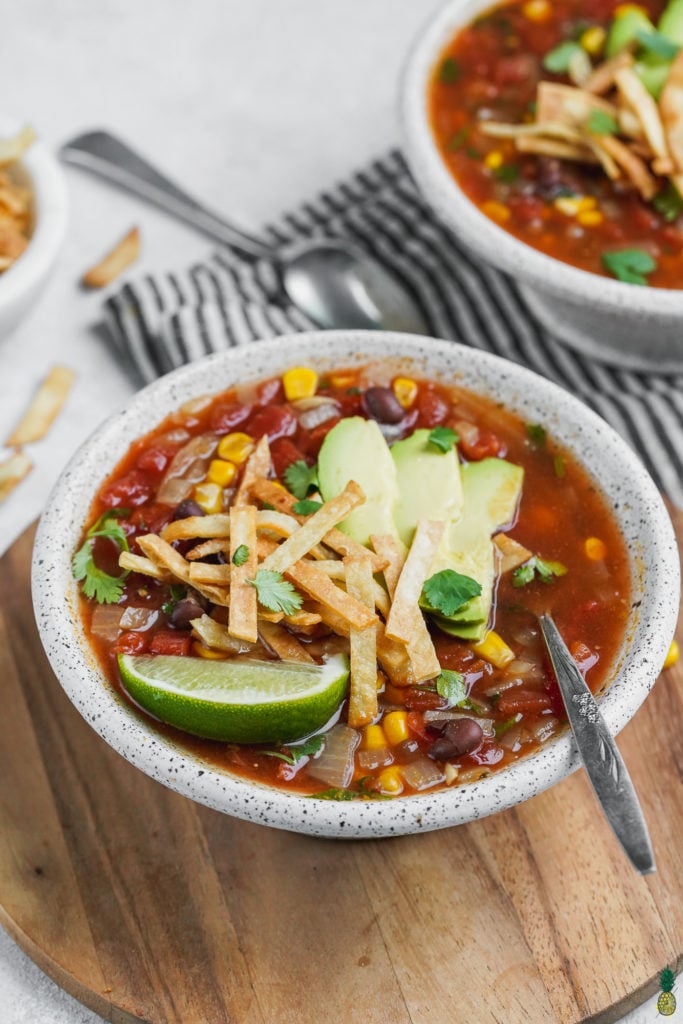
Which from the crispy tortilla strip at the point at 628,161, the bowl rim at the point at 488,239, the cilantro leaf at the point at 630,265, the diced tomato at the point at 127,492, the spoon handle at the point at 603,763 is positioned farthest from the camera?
the crispy tortilla strip at the point at 628,161

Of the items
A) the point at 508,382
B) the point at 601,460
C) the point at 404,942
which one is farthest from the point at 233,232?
the point at 404,942

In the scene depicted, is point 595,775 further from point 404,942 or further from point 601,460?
point 601,460

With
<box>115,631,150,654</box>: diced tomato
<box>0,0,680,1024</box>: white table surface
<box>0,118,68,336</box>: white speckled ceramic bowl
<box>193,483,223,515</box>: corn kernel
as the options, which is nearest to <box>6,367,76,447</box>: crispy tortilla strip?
<box>0,0,680,1024</box>: white table surface

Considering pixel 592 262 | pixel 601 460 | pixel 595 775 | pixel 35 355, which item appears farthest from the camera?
pixel 35 355

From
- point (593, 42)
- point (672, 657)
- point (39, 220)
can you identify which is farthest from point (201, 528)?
point (593, 42)

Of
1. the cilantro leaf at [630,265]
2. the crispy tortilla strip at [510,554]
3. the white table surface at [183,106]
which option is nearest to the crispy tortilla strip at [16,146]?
the white table surface at [183,106]

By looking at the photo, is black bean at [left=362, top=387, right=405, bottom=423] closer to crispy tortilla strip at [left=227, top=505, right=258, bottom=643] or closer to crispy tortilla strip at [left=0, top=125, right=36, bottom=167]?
crispy tortilla strip at [left=227, top=505, right=258, bottom=643]

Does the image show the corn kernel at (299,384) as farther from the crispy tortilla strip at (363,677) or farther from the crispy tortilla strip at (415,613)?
the crispy tortilla strip at (363,677)
